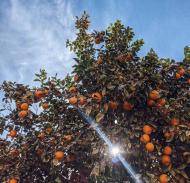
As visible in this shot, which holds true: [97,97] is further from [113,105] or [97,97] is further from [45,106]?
[45,106]

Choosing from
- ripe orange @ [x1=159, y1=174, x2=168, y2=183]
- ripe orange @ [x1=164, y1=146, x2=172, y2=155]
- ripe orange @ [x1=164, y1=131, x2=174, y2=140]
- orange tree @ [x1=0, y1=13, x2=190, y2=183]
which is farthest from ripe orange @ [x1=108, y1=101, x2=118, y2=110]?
ripe orange @ [x1=159, y1=174, x2=168, y2=183]

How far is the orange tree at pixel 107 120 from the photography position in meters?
5.34

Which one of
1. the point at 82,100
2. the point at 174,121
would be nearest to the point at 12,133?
the point at 82,100

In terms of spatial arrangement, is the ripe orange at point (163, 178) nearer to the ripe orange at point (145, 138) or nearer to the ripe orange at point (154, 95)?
the ripe orange at point (145, 138)

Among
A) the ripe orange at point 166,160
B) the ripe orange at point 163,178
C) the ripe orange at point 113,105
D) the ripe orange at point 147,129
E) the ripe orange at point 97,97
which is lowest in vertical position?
the ripe orange at point 163,178

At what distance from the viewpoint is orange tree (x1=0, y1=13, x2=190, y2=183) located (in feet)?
17.5

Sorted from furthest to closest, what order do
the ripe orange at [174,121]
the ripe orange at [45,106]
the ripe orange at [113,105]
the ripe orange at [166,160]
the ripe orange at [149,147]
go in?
the ripe orange at [45,106]
the ripe orange at [113,105]
the ripe orange at [174,121]
the ripe orange at [166,160]
the ripe orange at [149,147]

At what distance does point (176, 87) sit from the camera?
6.30m

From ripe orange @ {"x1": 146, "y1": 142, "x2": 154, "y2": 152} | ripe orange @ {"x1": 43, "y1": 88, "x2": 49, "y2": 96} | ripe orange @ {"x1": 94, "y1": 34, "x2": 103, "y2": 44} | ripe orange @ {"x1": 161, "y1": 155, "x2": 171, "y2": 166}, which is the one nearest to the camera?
ripe orange @ {"x1": 146, "y1": 142, "x2": 154, "y2": 152}

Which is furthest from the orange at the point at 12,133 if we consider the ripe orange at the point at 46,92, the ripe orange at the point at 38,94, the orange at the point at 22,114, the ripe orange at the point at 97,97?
the ripe orange at the point at 97,97

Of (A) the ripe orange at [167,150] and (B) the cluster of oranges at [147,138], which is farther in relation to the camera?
(A) the ripe orange at [167,150]

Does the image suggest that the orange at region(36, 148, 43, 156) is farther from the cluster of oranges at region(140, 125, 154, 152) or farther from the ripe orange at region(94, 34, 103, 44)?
the ripe orange at region(94, 34, 103, 44)

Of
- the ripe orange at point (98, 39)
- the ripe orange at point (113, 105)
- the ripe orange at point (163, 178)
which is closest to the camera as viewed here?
the ripe orange at point (163, 178)

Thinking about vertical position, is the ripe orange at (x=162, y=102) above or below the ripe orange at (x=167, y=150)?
above
